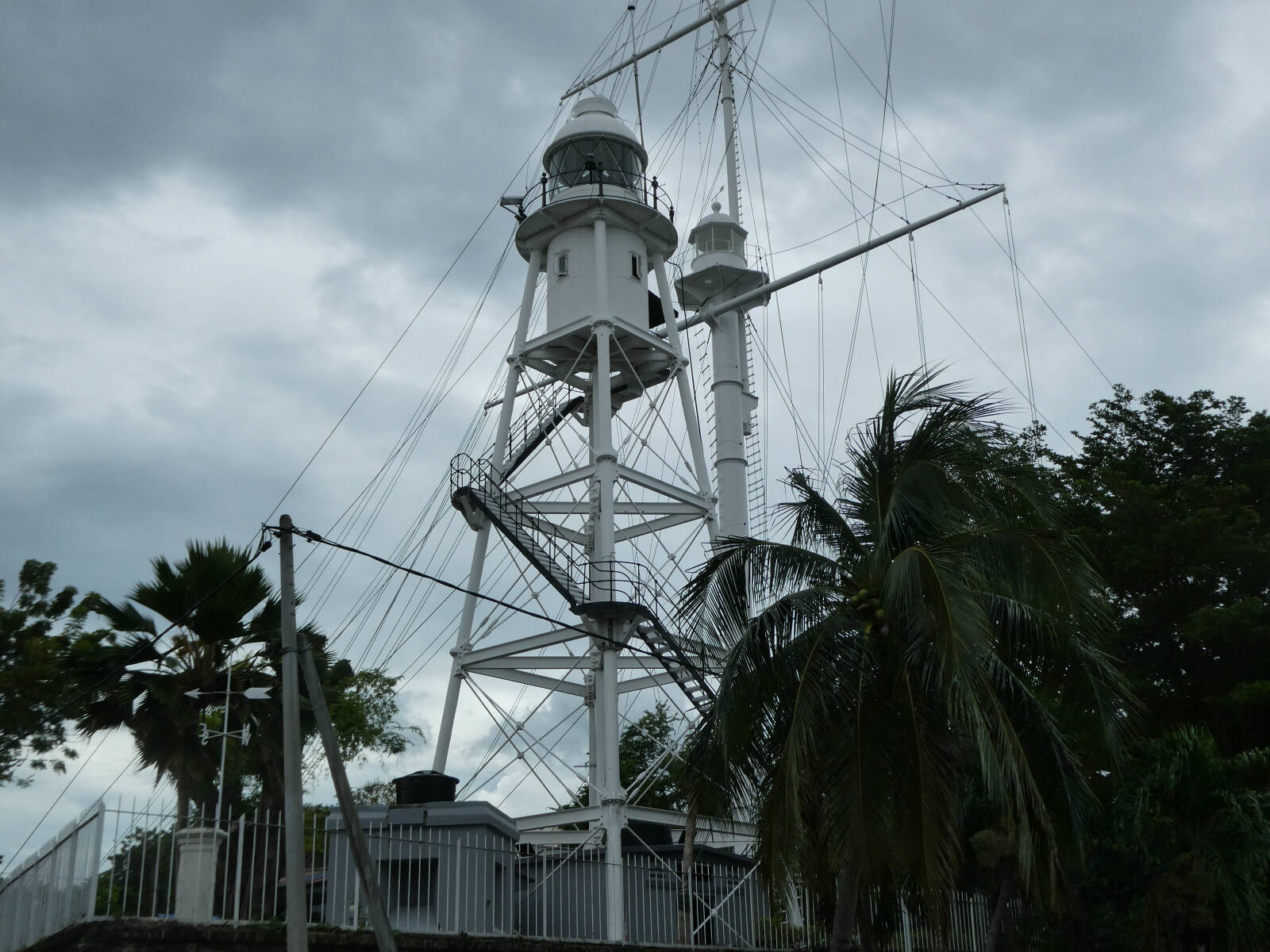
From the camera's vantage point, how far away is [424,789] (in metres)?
21.0

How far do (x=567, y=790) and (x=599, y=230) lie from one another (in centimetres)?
1077

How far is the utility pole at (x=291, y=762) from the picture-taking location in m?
13.4

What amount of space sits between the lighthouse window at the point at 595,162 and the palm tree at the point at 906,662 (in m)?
13.3

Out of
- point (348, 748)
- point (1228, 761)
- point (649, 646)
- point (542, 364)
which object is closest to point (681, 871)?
point (649, 646)

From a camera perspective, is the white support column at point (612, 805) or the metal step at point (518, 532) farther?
the metal step at point (518, 532)

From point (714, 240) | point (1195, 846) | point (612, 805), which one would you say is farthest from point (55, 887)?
point (714, 240)

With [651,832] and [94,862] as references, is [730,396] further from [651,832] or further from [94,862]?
[94,862]

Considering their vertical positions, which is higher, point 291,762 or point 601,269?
point 601,269

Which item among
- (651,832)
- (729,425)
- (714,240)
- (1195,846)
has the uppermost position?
(714,240)

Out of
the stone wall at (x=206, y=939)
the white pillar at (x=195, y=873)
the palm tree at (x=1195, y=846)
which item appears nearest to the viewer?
the stone wall at (x=206, y=939)

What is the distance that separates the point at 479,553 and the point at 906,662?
12256 mm

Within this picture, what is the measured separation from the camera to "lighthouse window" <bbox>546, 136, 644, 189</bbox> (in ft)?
93.0

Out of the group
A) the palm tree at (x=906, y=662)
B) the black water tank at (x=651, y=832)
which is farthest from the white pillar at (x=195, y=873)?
the black water tank at (x=651, y=832)

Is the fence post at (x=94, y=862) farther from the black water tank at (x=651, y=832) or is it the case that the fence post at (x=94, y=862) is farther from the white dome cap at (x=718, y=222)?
the white dome cap at (x=718, y=222)
